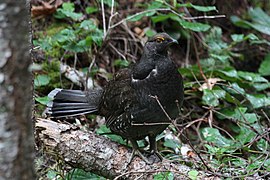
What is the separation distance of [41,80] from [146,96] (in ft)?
6.33

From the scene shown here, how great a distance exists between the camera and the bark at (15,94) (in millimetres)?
1800

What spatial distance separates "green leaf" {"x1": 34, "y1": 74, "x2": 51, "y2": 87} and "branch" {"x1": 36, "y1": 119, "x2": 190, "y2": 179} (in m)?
1.43

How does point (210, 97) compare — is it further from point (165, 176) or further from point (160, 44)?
point (165, 176)

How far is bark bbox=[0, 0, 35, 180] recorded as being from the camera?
5.90 ft

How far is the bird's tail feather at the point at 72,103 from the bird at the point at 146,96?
0.14 metres

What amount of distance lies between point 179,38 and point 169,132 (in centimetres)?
215

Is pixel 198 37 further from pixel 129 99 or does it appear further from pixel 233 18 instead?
pixel 129 99

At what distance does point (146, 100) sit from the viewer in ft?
13.2

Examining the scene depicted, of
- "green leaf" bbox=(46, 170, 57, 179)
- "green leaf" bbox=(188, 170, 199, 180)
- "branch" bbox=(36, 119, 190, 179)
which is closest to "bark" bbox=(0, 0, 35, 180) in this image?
"green leaf" bbox=(188, 170, 199, 180)

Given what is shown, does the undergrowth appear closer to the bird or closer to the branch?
the bird

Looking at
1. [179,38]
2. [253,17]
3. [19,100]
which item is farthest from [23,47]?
[253,17]

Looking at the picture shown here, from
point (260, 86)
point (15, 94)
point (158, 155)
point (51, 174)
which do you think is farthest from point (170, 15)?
point (15, 94)

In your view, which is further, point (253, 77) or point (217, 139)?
point (253, 77)

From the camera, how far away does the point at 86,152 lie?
4016 millimetres
